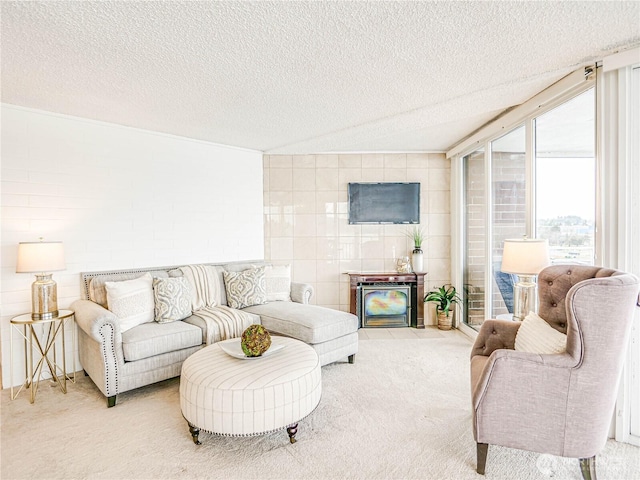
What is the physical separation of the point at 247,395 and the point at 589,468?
1.76m

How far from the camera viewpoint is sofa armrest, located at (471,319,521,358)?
236 cm

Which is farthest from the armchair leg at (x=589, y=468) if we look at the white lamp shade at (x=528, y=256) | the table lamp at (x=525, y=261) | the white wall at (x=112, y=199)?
the white wall at (x=112, y=199)

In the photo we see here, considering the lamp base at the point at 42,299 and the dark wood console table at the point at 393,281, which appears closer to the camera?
the lamp base at the point at 42,299

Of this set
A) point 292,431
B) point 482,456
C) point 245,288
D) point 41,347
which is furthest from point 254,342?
point 41,347

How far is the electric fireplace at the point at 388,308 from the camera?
479 cm

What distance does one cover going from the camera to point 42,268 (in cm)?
278

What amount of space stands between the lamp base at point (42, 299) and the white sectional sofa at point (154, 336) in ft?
0.68

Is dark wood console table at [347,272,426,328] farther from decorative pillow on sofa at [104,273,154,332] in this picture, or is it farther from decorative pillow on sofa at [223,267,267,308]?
decorative pillow on sofa at [104,273,154,332]

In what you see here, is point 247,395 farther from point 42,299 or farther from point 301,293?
point 301,293

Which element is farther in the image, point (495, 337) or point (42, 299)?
point (42, 299)

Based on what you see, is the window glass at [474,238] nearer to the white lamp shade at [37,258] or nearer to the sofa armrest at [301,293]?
the sofa armrest at [301,293]

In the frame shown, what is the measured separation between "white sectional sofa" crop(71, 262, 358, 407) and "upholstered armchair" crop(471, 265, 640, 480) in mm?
1624

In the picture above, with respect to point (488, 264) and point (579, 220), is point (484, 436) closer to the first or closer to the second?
point (579, 220)

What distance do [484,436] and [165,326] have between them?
247 centimetres
